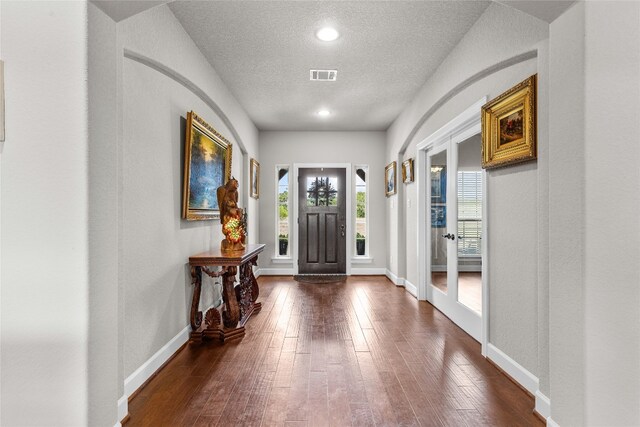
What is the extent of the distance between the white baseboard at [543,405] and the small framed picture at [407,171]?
3216 millimetres

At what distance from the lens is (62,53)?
1.39 metres

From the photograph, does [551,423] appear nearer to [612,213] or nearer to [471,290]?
[612,213]

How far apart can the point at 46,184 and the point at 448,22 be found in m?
2.93

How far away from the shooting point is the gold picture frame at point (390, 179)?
553 cm

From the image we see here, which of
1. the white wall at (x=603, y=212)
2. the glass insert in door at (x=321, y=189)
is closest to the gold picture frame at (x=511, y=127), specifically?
the white wall at (x=603, y=212)

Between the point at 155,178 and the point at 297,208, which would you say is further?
the point at 297,208

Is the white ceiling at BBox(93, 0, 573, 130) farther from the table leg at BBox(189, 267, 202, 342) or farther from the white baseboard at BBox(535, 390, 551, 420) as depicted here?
the table leg at BBox(189, 267, 202, 342)

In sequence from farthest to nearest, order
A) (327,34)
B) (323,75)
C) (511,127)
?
1. (323,75)
2. (327,34)
3. (511,127)

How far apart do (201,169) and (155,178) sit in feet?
2.61

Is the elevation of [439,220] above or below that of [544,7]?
below

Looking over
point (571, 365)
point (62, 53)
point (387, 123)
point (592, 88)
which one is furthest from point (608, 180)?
point (387, 123)

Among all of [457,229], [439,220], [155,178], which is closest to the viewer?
[155,178]

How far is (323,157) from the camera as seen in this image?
20.7 feet

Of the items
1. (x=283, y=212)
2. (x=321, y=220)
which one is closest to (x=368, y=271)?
(x=321, y=220)
